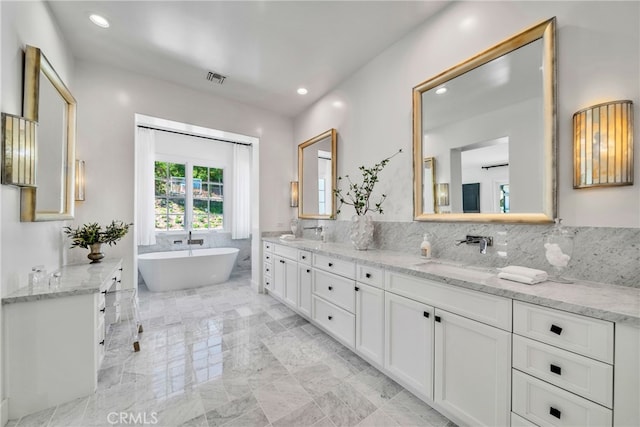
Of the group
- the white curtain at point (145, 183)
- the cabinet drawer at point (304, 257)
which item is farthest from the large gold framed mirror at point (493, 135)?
the white curtain at point (145, 183)

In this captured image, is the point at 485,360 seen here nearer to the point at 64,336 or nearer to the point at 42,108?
the point at 64,336

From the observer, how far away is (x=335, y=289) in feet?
7.94

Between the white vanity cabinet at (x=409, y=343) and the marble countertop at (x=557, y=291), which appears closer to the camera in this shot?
the marble countertop at (x=557, y=291)

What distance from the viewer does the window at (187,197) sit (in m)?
5.01

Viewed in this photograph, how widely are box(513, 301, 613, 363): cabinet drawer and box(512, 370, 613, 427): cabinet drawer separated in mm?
203

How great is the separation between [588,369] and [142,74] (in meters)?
4.56

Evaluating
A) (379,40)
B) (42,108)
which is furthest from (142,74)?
(379,40)

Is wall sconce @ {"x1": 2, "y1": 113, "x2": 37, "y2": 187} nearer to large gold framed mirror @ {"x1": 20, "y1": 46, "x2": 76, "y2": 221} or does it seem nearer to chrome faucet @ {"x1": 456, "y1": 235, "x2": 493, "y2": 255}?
large gold framed mirror @ {"x1": 20, "y1": 46, "x2": 76, "y2": 221}

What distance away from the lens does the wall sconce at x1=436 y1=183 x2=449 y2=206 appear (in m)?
2.15

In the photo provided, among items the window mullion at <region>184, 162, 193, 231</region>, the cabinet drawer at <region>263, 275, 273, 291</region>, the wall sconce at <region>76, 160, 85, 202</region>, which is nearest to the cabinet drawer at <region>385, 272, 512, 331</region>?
the cabinet drawer at <region>263, 275, 273, 291</region>

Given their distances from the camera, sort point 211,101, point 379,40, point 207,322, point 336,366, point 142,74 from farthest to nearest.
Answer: point 211,101, point 142,74, point 207,322, point 379,40, point 336,366

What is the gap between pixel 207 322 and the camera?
293 cm

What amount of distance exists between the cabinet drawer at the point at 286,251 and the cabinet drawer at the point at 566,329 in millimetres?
2240

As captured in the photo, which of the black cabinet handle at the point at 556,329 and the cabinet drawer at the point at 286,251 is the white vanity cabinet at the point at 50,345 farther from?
the black cabinet handle at the point at 556,329
